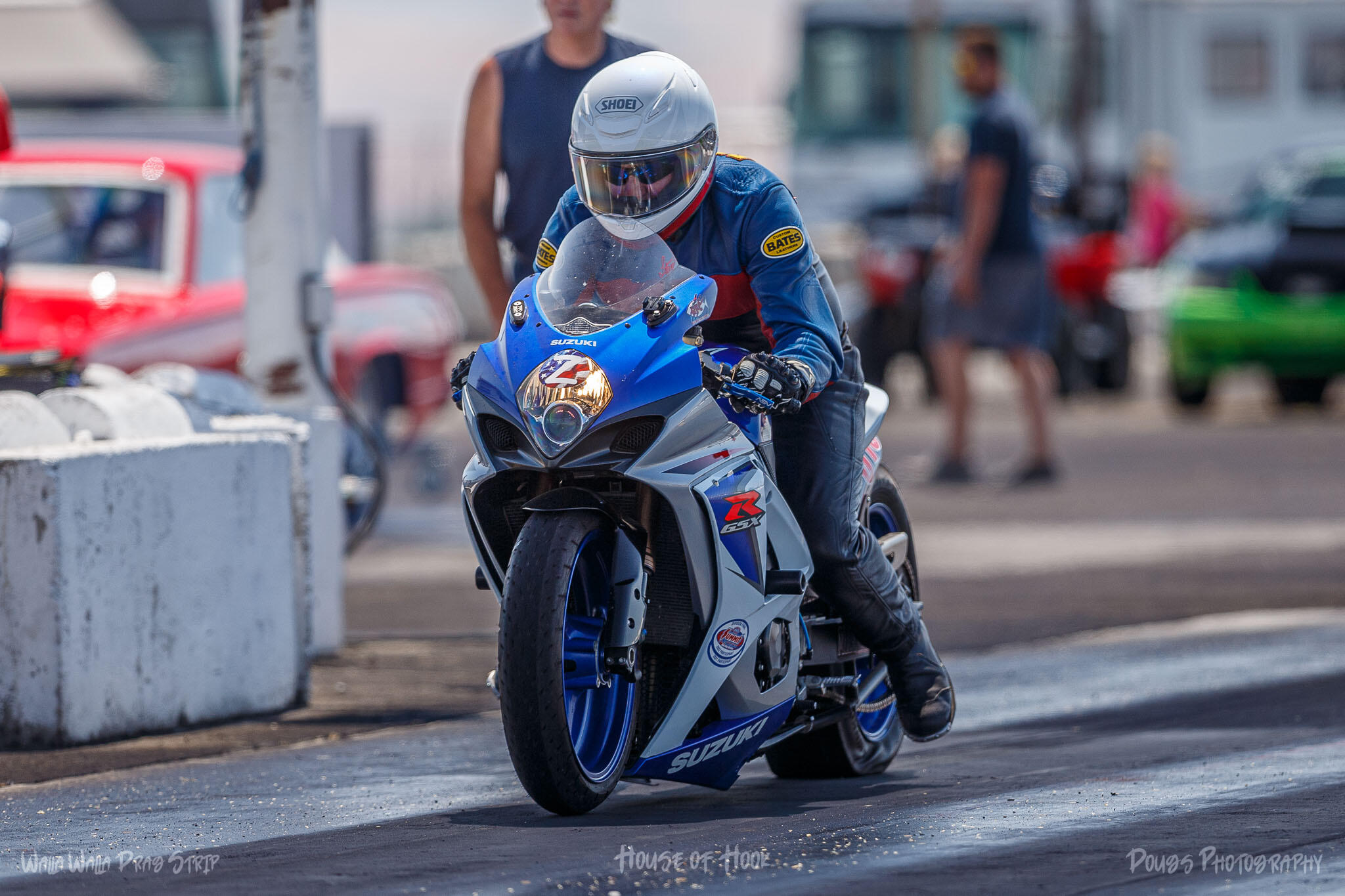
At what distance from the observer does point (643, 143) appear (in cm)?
505

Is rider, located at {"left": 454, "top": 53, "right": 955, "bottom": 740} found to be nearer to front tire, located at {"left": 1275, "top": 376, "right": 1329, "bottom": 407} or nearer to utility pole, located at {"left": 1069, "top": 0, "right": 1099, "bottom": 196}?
front tire, located at {"left": 1275, "top": 376, "right": 1329, "bottom": 407}

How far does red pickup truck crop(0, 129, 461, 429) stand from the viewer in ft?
35.1

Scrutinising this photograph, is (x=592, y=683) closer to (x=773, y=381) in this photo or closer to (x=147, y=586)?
(x=773, y=381)

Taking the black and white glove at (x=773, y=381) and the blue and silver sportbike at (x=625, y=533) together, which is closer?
the blue and silver sportbike at (x=625, y=533)

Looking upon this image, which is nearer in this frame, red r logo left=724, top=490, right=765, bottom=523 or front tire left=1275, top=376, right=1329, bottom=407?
red r logo left=724, top=490, right=765, bottom=523

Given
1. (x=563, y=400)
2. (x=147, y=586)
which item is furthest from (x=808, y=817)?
(x=147, y=586)

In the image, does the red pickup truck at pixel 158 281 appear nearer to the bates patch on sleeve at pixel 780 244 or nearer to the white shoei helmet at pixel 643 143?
the white shoei helmet at pixel 643 143

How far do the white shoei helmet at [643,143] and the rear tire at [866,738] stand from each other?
1145 mm

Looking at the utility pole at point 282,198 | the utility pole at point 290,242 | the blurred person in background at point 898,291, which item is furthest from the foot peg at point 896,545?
the blurred person in background at point 898,291

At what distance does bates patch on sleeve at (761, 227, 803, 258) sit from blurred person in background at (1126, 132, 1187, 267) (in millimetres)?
22770

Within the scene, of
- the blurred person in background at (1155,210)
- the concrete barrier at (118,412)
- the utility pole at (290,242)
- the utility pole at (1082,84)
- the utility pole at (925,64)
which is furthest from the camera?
the utility pole at (1082,84)

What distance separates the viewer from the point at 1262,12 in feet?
113

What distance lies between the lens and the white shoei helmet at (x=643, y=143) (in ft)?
16.6

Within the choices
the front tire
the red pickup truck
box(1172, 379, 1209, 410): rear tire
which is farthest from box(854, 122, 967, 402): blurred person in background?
the red pickup truck
